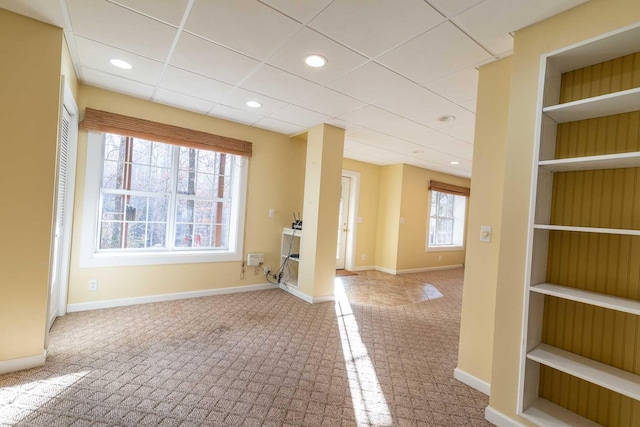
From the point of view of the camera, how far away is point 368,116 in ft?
11.0

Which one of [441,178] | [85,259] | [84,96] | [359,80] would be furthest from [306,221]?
[441,178]

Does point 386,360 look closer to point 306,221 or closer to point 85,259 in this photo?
point 306,221

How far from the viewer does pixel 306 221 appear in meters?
4.02

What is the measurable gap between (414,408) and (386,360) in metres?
0.60

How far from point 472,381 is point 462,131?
291cm

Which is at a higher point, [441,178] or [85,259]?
[441,178]

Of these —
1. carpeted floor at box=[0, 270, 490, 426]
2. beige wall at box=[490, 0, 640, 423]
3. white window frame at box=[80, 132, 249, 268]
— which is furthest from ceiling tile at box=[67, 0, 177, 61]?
carpeted floor at box=[0, 270, 490, 426]

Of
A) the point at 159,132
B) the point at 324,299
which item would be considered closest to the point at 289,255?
the point at 324,299

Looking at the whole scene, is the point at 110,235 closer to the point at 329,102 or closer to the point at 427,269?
the point at 329,102

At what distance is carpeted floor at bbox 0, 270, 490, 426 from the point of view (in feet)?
5.45

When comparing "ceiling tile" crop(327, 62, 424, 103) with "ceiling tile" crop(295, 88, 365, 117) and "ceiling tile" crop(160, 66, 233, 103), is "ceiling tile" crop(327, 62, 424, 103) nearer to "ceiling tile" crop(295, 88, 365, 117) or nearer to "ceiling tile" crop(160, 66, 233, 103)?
"ceiling tile" crop(295, 88, 365, 117)

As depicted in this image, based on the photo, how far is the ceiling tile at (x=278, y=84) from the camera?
2473mm

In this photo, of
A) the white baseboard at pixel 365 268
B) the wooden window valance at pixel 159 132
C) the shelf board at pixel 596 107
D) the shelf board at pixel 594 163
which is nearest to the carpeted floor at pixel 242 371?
the shelf board at pixel 594 163

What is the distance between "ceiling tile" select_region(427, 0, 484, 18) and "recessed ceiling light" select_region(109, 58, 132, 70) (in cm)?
255
